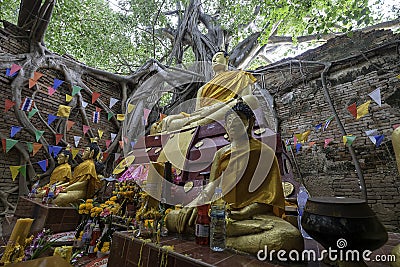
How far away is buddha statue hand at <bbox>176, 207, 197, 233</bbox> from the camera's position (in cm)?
189

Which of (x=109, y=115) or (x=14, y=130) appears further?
(x=109, y=115)

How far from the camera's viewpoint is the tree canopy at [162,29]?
672cm

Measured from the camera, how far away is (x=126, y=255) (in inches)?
70.7

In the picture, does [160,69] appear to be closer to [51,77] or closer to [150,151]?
[51,77]

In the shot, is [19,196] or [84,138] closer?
[19,196]

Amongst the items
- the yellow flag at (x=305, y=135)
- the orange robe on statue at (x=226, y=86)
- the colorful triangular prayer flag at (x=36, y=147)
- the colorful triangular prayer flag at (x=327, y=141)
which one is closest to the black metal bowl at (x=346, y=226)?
the orange robe on statue at (x=226, y=86)

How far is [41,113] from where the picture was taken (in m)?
5.54

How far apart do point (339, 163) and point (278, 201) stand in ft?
13.3

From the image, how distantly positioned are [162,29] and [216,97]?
5.79 meters

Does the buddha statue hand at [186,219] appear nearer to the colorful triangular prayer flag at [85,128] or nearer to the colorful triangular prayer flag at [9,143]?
the colorful triangular prayer flag at [9,143]

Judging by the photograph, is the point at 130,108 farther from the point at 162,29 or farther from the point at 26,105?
the point at 162,29

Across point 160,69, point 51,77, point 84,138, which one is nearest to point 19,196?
point 84,138

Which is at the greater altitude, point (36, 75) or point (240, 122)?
point (36, 75)

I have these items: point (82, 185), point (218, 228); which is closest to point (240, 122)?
point (218, 228)
